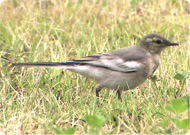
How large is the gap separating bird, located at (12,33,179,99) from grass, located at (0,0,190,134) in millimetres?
218

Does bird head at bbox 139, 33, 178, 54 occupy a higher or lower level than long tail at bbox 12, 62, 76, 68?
higher

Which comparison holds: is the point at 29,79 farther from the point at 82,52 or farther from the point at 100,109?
the point at 100,109

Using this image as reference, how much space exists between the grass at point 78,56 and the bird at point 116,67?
22 cm

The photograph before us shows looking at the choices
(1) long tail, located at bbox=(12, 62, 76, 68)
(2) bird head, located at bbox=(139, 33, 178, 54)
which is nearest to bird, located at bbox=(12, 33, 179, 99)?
(1) long tail, located at bbox=(12, 62, 76, 68)

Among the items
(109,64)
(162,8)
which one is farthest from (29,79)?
(162,8)

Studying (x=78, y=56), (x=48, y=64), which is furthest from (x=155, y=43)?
(x=48, y=64)

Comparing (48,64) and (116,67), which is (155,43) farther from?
(48,64)

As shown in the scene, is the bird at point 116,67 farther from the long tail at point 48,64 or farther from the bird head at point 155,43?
the bird head at point 155,43

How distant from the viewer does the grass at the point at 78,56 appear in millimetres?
4598

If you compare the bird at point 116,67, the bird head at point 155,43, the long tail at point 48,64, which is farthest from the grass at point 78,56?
the bird head at point 155,43

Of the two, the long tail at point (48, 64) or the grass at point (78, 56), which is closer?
the grass at point (78, 56)

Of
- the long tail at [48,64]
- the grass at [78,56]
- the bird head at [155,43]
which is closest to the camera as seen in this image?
the grass at [78,56]

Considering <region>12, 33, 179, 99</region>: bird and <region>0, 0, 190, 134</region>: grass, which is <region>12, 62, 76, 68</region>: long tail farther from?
<region>0, 0, 190, 134</region>: grass

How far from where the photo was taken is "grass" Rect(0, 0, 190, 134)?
181 inches
